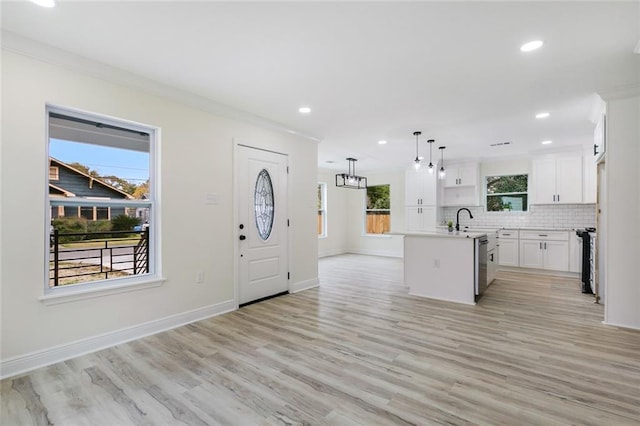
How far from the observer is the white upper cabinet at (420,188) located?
25.0 ft

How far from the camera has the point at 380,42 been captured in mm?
2424

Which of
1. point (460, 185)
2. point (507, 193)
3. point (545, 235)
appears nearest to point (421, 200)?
point (460, 185)

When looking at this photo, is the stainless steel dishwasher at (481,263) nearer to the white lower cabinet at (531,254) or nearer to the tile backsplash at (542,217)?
the white lower cabinet at (531,254)

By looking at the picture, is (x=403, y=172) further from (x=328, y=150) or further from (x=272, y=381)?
(x=272, y=381)

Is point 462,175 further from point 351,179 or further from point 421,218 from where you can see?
point 351,179

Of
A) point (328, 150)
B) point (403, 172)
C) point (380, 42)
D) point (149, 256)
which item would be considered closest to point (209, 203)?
point (149, 256)

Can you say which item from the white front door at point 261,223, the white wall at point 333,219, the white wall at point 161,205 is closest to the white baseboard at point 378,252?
the white wall at point 333,219

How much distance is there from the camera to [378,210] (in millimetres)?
9375

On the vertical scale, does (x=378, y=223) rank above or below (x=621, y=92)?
below

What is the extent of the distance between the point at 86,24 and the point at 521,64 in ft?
11.4

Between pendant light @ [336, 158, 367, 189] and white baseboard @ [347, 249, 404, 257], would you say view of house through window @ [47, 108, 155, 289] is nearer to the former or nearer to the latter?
pendant light @ [336, 158, 367, 189]

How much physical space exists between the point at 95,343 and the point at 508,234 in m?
7.02

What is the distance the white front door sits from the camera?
413cm

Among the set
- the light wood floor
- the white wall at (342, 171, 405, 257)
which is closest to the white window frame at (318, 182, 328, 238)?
the white wall at (342, 171, 405, 257)
